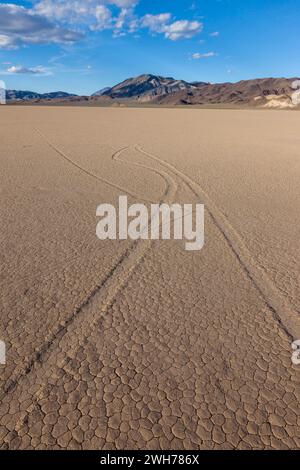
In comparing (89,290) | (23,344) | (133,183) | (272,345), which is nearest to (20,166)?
(133,183)

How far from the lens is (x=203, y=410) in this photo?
8.70ft

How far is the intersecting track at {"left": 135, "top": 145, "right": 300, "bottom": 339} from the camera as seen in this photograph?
11.9 ft

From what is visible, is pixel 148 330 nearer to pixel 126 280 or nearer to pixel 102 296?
pixel 102 296

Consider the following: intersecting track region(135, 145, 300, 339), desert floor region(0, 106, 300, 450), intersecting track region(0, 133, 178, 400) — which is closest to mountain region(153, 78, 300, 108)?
intersecting track region(135, 145, 300, 339)

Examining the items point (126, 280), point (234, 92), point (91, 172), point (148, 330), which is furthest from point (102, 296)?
point (234, 92)

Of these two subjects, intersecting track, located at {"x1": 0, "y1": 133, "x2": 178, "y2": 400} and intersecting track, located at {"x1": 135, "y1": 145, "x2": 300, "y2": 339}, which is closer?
Answer: intersecting track, located at {"x1": 0, "y1": 133, "x2": 178, "y2": 400}

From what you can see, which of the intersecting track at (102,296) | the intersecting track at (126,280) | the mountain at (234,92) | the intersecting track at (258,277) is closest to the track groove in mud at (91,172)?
the intersecting track at (258,277)

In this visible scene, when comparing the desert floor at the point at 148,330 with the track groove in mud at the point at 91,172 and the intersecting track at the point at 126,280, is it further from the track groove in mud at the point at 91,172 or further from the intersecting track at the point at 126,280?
the track groove in mud at the point at 91,172

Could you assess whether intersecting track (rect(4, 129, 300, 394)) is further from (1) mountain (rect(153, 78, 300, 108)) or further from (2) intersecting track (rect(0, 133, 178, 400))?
(1) mountain (rect(153, 78, 300, 108))

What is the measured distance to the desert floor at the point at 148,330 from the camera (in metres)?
2.54

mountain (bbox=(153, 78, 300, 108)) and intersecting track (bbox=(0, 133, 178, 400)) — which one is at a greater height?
mountain (bbox=(153, 78, 300, 108))

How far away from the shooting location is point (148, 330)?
350 cm

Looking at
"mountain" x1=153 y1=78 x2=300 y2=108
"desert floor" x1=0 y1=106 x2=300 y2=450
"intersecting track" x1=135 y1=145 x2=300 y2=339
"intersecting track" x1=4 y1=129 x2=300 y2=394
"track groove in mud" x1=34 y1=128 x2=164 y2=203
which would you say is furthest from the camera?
"mountain" x1=153 y1=78 x2=300 y2=108

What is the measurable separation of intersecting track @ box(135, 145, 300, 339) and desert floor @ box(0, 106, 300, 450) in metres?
0.02
